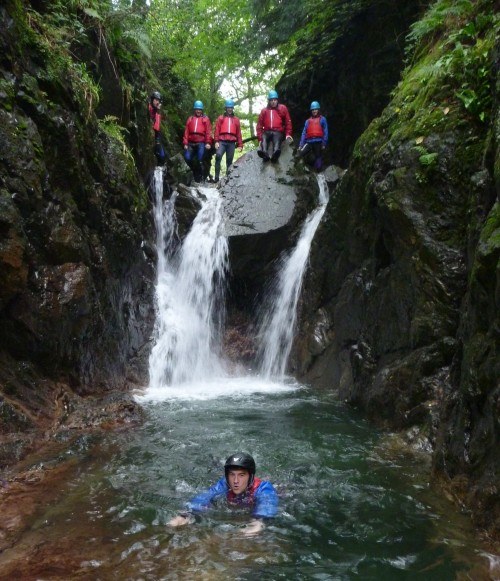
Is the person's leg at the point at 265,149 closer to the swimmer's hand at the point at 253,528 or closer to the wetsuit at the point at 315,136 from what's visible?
the wetsuit at the point at 315,136

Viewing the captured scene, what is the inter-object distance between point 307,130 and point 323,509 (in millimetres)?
11714

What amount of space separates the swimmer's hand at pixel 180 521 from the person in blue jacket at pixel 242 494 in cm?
2

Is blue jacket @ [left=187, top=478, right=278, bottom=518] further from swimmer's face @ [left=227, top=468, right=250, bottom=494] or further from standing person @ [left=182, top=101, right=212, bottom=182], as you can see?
standing person @ [left=182, top=101, right=212, bottom=182]

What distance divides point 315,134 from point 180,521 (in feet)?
39.5

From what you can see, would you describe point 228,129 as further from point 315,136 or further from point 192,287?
point 192,287

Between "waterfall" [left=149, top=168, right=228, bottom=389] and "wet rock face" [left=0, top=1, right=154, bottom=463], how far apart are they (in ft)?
5.34

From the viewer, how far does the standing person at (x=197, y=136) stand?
1438 cm

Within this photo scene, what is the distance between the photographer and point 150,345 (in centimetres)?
1091

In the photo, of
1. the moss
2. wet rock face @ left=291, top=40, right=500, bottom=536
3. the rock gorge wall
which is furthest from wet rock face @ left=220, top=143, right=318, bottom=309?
the moss

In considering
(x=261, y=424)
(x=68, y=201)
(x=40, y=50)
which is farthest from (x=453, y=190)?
(x=40, y=50)

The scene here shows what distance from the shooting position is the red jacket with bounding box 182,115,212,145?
14.4 m

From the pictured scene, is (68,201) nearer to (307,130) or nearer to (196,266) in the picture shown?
(196,266)

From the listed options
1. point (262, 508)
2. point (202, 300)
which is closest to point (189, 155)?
point (202, 300)

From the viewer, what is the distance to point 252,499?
4.53m
